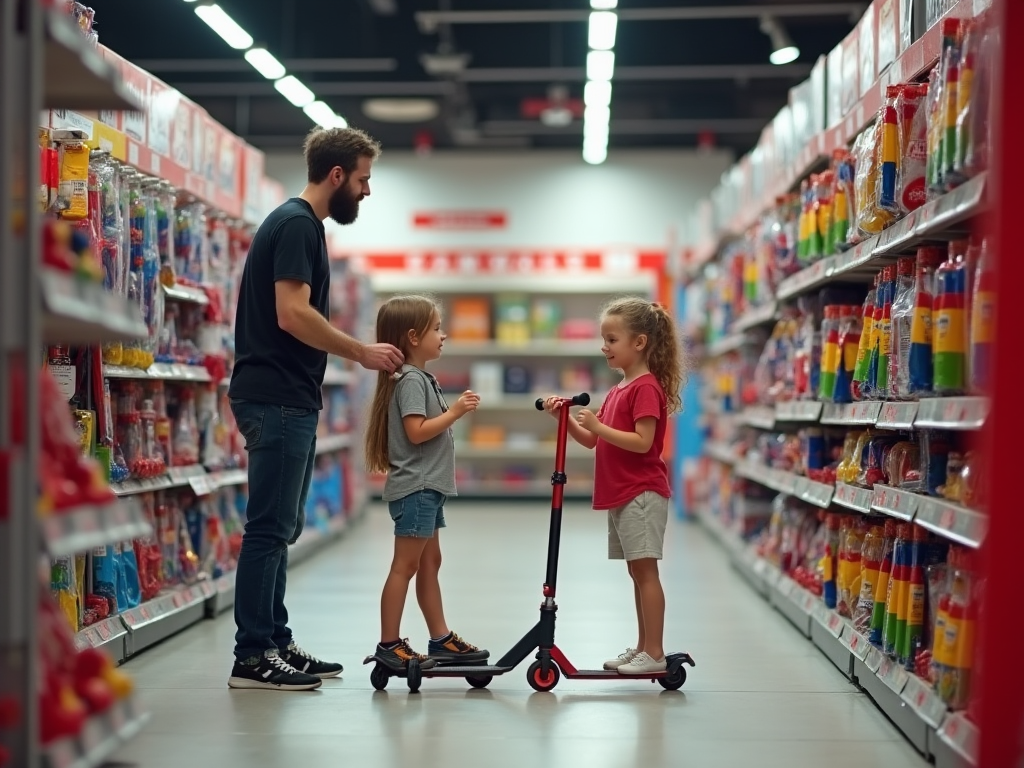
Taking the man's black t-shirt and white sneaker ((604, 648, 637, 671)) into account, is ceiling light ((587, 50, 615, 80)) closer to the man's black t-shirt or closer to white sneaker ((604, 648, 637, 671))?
the man's black t-shirt

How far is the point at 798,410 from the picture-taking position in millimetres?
5277

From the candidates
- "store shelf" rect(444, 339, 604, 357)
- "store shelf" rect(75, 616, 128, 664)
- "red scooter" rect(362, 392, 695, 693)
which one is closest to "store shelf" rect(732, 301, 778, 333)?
"red scooter" rect(362, 392, 695, 693)

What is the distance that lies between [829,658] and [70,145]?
3147 millimetres

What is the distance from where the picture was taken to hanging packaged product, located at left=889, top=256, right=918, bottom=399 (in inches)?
141

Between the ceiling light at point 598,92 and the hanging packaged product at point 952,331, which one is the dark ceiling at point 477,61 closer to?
the ceiling light at point 598,92

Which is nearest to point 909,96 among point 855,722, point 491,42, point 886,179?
point 886,179

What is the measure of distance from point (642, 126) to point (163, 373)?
9.05 metres

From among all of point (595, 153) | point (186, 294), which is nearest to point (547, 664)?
point (186, 294)

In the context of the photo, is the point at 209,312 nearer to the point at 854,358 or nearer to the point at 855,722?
the point at 854,358

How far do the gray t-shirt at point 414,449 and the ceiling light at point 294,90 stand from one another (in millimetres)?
7034

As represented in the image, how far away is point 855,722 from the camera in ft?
11.7

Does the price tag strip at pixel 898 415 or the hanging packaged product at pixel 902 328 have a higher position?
the hanging packaged product at pixel 902 328

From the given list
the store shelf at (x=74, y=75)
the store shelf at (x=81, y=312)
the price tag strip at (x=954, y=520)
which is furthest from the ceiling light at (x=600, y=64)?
the store shelf at (x=81, y=312)

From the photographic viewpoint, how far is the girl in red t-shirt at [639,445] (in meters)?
3.91
